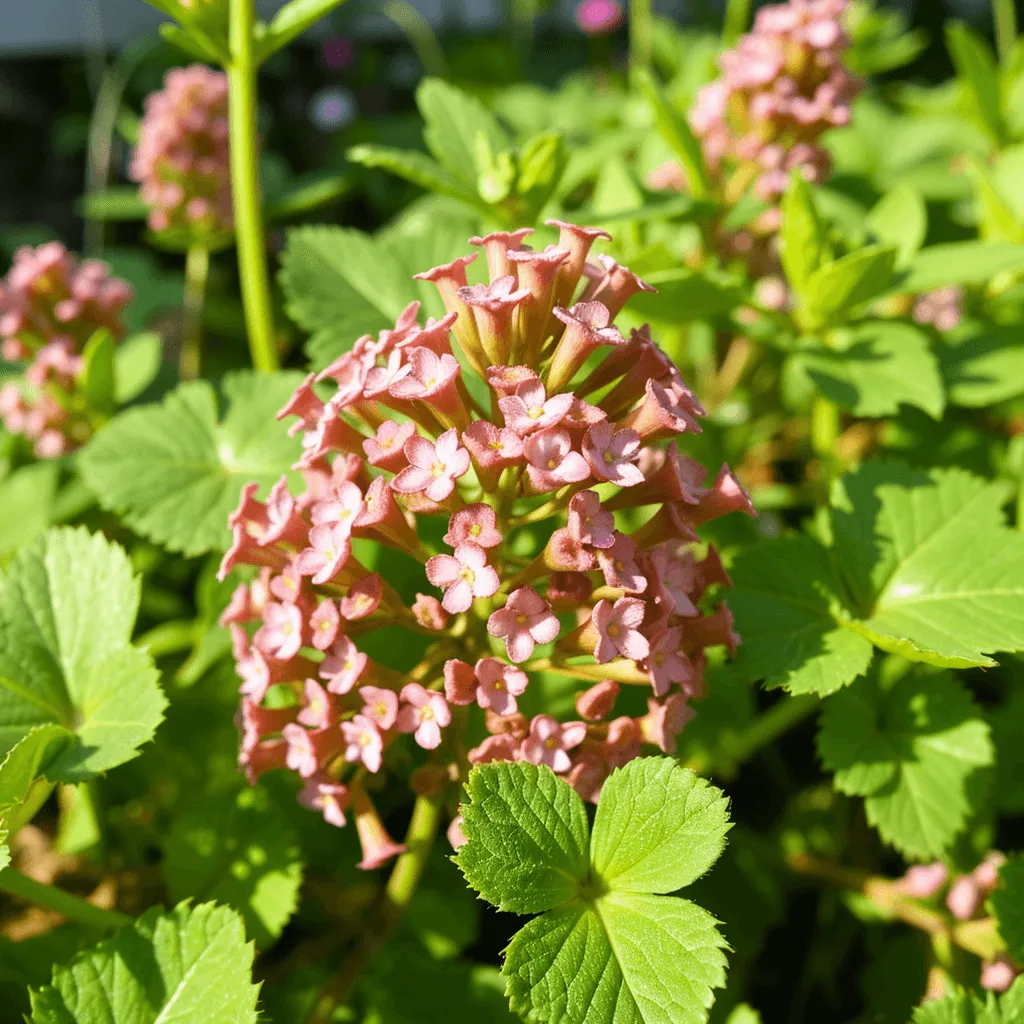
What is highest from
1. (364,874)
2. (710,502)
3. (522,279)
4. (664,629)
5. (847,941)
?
(522,279)

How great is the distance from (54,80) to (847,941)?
6893 millimetres

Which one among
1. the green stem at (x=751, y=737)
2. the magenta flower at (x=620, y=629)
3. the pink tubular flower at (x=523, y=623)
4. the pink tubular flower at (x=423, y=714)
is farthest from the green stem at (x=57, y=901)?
the green stem at (x=751, y=737)

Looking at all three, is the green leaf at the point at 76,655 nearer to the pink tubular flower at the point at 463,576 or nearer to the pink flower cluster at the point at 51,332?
the pink tubular flower at the point at 463,576

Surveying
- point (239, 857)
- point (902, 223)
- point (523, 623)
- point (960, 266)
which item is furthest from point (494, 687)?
point (902, 223)

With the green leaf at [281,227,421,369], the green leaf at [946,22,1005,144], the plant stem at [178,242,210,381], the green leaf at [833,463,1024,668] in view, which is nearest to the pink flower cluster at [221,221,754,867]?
the green leaf at [833,463,1024,668]

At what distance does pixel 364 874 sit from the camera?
2482 mm

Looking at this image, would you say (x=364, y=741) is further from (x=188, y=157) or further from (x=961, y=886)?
(x=188, y=157)

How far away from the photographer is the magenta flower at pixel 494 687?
159cm

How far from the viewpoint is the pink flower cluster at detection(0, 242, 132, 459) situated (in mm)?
3074

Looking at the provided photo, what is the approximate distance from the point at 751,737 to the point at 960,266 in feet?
4.30

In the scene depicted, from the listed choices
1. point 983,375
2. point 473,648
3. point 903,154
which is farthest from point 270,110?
point 473,648

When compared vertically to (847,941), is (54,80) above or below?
above

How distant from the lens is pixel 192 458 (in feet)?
8.00

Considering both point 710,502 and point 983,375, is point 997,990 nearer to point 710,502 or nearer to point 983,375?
point 710,502
